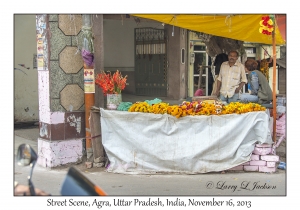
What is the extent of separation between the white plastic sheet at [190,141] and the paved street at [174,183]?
18cm

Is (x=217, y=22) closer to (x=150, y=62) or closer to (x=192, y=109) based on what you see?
(x=192, y=109)

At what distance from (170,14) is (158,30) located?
539 cm

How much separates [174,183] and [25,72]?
17.7 feet

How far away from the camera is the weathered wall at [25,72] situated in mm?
10219

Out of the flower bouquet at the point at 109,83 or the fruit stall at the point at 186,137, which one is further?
the flower bouquet at the point at 109,83

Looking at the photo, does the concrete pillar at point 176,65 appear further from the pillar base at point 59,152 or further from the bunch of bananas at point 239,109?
the pillar base at point 59,152

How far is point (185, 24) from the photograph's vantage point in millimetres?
8516

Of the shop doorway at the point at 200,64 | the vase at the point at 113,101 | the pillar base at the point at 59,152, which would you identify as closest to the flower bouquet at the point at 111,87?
the vase at the point at 113,101

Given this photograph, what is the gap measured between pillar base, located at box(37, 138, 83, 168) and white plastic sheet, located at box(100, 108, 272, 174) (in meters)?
0.90

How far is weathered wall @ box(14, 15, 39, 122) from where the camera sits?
10.2m

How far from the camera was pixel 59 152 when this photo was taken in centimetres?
741

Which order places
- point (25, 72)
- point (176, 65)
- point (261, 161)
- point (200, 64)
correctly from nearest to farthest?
point (261, 161) → point (25, 72) → point (176, 65) → point (200, 64)

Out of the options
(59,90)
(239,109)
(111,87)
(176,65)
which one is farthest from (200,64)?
(59,90)
